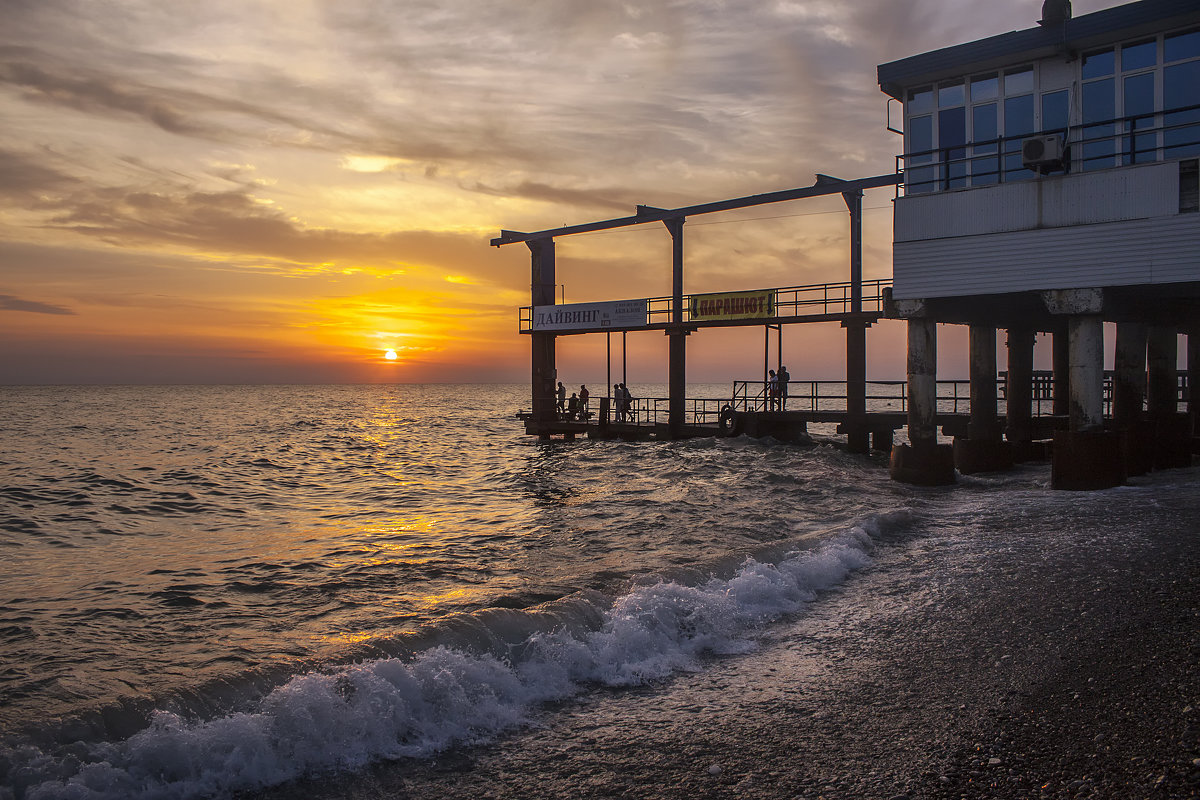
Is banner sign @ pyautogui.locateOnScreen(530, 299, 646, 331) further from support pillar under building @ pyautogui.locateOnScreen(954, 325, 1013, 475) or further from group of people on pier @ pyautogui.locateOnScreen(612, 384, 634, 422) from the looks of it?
support pillar under building @ pyautogui.locateOnScreen(954, 325, 1013, 475)

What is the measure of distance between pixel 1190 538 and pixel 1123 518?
198 cm

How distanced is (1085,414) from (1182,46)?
7.62 m

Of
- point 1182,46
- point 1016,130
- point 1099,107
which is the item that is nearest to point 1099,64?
point 1099,107

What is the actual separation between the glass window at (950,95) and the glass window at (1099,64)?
246 cm

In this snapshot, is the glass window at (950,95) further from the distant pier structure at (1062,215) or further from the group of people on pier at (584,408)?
the group of people on pier at (584,408)

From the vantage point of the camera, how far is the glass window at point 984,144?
18.0 m

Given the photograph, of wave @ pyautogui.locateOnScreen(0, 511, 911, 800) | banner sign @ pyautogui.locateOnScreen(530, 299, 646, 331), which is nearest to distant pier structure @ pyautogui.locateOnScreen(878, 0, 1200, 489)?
wave @ pyautogui.locateOnScreen(0, 511, 911, 800)

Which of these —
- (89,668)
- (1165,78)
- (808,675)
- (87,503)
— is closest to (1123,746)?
(808,675)

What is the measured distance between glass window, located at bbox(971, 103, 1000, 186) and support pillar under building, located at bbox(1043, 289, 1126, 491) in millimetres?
3046

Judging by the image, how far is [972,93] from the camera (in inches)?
727

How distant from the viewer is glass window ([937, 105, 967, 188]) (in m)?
18.5

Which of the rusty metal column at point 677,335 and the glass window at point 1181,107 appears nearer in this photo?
the glass window at point 1181,107

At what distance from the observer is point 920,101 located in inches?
755

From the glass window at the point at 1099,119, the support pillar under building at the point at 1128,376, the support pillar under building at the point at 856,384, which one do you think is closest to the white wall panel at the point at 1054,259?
the glass window at the point at 1099,119
